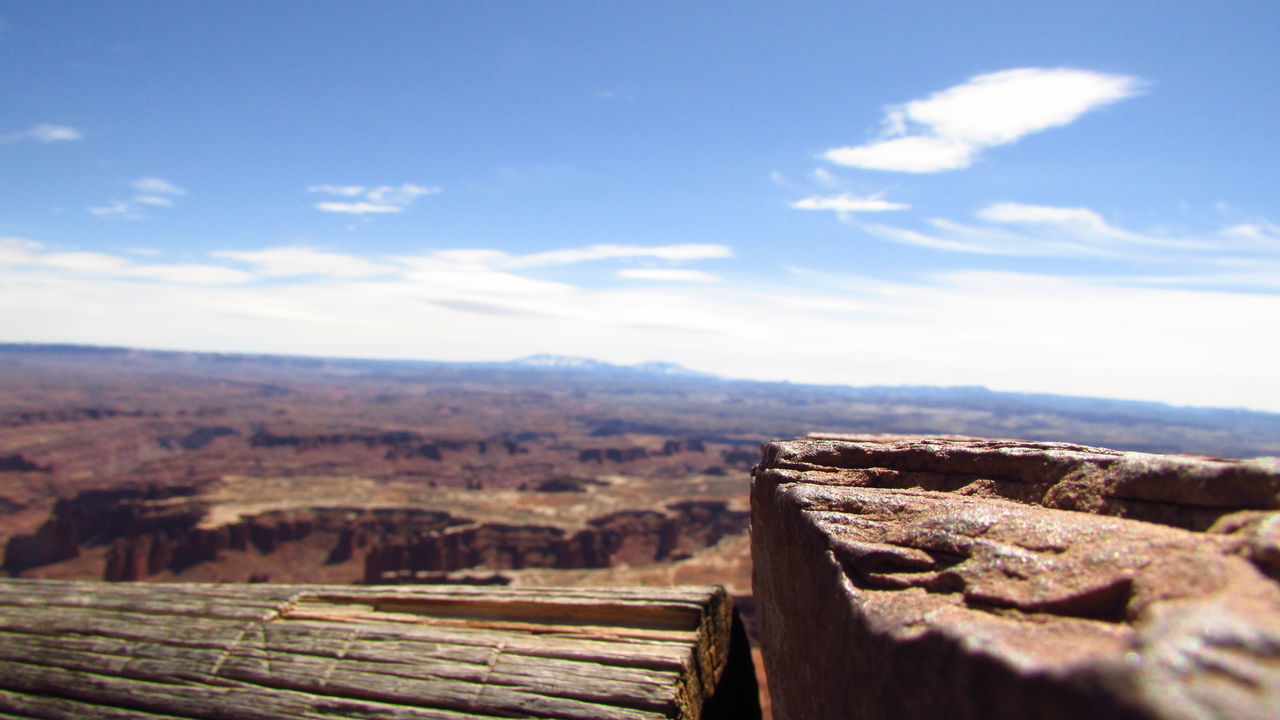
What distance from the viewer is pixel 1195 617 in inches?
33.2

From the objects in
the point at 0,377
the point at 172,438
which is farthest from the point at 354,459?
the point at 0,377

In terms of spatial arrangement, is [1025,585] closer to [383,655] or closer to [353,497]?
[383,655]

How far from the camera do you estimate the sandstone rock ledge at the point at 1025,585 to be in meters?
0.76

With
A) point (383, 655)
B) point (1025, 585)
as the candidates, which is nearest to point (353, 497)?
point (383, 655)

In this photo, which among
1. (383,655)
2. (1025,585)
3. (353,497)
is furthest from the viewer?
(353,497)

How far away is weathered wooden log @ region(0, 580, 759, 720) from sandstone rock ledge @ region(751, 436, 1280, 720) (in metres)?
0.57

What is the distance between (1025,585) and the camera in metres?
1.17

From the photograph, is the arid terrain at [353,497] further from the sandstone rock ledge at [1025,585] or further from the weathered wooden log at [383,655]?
the sandstone rock ledge at [1025,585]

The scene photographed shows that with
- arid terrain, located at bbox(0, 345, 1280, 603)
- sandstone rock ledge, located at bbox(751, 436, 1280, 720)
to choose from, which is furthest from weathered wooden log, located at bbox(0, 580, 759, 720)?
arid terrain, located at bbox(0, 345, 1280, 603)

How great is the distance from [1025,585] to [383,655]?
218 centimetres

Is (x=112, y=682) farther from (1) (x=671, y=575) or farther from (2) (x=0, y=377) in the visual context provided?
(2) (x=0, y=377)

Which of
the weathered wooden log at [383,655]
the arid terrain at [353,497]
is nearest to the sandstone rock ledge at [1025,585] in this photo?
the weathered wooden log at [383,655]

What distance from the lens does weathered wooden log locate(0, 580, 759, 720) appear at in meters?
2.20

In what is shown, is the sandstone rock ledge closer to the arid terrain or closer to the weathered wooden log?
the weathered wooden log
